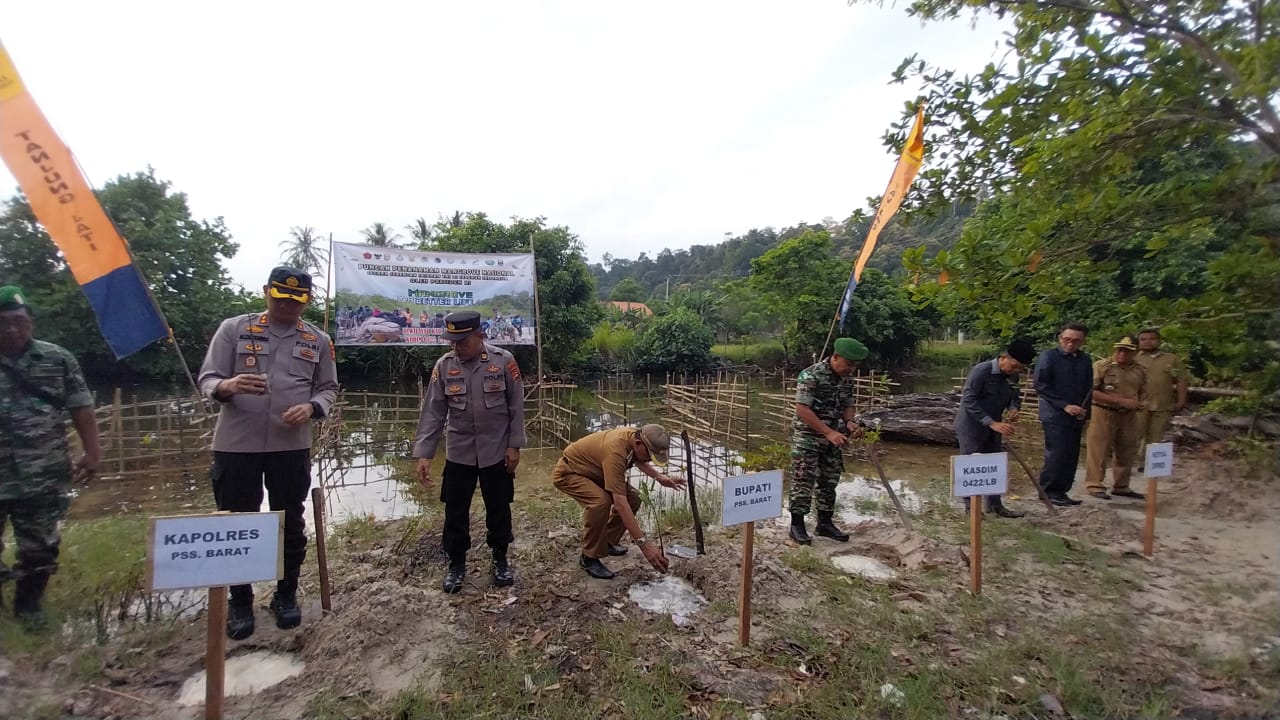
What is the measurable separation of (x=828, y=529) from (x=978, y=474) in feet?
4.60

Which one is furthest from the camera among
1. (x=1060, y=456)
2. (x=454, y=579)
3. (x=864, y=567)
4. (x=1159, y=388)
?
(x=1159, y=388)

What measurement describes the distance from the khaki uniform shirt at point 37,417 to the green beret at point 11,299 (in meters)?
0.19

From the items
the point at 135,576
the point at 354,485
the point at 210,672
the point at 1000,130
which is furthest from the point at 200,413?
the point at 1000,130

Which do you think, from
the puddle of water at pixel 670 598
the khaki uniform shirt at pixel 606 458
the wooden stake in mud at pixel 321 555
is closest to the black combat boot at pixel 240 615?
the wooden stake in mud at pixel 321 555

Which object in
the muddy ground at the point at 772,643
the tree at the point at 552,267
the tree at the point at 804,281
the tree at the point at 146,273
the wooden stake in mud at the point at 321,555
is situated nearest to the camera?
the muddy ground at the point at 772,643

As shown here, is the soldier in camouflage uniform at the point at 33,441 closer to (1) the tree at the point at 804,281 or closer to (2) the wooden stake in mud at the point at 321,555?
(2) the wooden stake in mud at the point at 321,555

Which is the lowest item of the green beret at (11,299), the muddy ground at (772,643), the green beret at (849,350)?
the muddy ground at (772,643)

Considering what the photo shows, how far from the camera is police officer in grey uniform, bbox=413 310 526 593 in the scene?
337 centimetres

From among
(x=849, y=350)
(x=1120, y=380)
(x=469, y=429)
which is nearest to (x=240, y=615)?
(x=469, y=429)

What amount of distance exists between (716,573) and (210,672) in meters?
2.71

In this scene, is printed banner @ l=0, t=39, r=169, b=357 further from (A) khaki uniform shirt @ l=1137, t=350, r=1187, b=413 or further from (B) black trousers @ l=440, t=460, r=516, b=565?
(A) khaki uniform shirt @ l=1137, t=350, r=1187, b=413

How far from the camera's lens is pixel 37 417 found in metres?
2.71

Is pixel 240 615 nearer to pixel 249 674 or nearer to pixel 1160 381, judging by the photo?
pixel 249 674

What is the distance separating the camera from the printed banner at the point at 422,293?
796 centimetres
